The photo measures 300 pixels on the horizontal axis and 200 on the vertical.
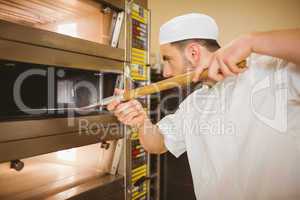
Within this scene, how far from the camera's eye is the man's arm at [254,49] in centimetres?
58

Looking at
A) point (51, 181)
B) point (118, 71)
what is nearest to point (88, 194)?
point (51, 181)

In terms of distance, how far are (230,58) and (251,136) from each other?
0.42m

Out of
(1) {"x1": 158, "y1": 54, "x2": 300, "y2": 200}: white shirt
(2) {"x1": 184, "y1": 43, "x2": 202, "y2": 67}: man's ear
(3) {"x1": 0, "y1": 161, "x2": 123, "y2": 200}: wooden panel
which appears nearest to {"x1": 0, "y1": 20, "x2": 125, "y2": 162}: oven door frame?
(3) {"x1": 0, "y1": 161, "x2": 123, "y2": 200}: wooden panel

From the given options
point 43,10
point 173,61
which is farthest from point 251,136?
point 43,10

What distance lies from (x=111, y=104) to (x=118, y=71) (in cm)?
27

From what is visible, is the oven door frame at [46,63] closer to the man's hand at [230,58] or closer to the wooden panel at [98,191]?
the wooden panel at [98,191]

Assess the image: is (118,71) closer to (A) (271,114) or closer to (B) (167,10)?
(A) (271,114)

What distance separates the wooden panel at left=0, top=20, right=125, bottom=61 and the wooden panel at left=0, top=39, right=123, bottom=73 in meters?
0.02

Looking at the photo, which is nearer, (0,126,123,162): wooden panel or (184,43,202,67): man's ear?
(0,126,123,162): wooden panel

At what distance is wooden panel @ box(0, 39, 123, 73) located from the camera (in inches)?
29.9

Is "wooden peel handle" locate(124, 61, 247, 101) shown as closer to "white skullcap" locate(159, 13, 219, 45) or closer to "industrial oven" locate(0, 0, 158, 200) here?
"industrial oven" locate(0, 0, 158, 200)

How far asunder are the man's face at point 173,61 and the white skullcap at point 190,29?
4cm

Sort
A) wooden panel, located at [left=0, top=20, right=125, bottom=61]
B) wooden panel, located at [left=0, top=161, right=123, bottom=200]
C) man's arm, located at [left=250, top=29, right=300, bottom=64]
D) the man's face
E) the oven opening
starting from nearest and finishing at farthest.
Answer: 1. man's arm, located at [left=250, top=29, right=300, bottom=64]
2. wooden panel, located at [left=0, top=20, right=125, bottom=61]
3. the oven opening
4. wooden panel, located at [left=0, top=161, right=123, bottom=200]
5. the man's face

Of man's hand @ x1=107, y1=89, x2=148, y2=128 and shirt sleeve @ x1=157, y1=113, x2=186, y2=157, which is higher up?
man's hand @ x1=107, y1=89, x2=148, y2=128
